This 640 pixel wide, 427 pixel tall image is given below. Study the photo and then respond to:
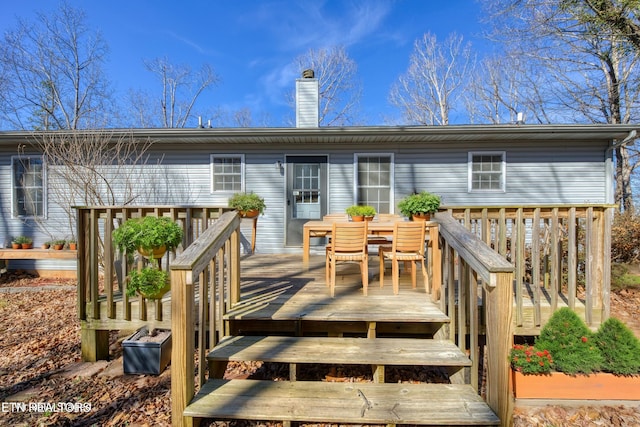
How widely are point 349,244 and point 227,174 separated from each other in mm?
4205

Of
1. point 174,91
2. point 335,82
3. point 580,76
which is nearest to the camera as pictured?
point 580,76

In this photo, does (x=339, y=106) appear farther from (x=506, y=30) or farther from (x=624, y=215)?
(x=624, y=215)

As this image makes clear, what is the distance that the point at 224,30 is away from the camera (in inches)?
487

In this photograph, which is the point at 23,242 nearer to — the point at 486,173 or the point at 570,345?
the point at 570,345

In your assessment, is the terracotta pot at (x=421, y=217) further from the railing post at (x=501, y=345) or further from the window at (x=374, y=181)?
the window at (x=374, y=181)

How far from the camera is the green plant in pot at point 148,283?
2490 millimetres

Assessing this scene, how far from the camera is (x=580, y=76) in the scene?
12008 millimetres

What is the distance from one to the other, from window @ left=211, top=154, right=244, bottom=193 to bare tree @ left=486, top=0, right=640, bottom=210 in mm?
8499

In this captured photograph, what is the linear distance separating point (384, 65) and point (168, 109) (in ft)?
40.5

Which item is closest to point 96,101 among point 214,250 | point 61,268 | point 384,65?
point 61,268

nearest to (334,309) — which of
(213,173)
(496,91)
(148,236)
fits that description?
(148,236)

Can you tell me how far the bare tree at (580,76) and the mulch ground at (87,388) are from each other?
9348mm

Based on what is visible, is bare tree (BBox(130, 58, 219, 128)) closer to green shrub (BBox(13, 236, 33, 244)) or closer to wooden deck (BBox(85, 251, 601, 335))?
green shrub (BBox(13, 236, 33, 244))

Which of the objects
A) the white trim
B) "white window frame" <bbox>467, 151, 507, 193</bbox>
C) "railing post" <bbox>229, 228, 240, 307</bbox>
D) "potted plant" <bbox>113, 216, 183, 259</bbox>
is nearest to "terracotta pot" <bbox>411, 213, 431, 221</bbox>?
"railing post" <bbox>229, 228, 240, 307</bbox>
